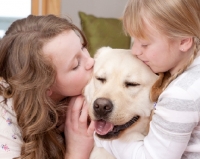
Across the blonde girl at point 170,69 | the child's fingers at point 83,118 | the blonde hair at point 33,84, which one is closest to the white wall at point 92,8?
the blonde hair at point 33,84

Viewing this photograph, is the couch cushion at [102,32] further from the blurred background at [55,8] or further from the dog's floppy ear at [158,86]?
the dog's floppy ear at [158,86]

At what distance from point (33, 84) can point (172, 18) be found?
64 centimetres

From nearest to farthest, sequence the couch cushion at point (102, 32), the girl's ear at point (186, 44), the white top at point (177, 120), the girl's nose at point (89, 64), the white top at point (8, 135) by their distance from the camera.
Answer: the white top at point (177, 120), the girl's ear at point (186, 44), the white top at point (8, 135), the girl's nose at point (89, 64), the couch cushion at point (102, 32)

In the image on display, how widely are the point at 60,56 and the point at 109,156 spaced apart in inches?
18.6

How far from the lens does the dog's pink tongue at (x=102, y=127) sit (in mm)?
1278

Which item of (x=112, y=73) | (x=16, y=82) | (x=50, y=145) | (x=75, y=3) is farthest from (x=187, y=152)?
(x=75, y=3)

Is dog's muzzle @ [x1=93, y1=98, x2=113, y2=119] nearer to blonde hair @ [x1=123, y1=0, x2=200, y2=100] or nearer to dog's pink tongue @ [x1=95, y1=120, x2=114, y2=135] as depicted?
dog's pink tongue @ [x1=95, y1=120, x2=114, y2=135]

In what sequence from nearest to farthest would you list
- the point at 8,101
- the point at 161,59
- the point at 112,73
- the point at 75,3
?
the point at 161,59 < the point at 112,73 < the point at 8,101 < the point at 75,3

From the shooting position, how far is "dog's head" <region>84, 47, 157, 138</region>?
4.01 feet

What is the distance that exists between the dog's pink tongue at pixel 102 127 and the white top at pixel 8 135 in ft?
1.13

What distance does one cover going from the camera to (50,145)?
145cm

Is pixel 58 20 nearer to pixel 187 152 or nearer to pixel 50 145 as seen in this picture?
pixel 50 145

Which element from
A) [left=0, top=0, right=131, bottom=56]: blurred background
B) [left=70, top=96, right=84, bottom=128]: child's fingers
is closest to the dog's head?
[left=70, top=96, right=84, bottom=128]: child's fingers

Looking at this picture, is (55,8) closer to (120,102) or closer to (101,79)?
(101,79)
